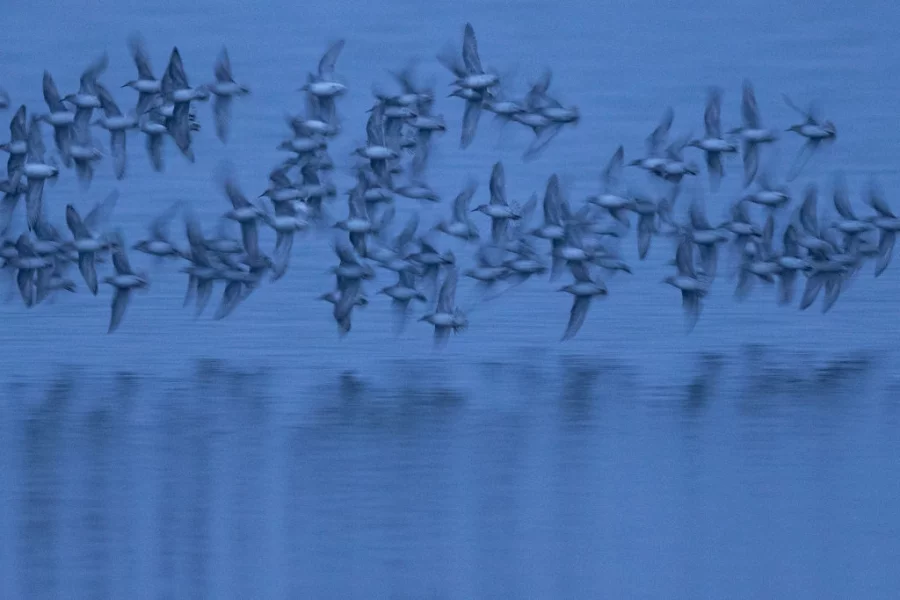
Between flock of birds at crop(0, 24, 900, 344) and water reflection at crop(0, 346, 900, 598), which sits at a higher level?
flock of birds at crop(0, 24, 900, 344)

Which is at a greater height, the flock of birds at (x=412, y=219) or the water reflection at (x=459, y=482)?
the flock of birds at (x=412, y=219)

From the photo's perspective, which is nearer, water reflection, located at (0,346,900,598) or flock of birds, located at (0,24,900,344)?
water reflection, located at (0,346,900,598)

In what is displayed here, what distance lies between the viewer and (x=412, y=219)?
29.2 ft

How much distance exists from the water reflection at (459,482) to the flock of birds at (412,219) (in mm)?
462

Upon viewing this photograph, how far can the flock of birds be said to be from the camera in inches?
349

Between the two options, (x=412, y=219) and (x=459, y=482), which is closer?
(x=459, y=482)

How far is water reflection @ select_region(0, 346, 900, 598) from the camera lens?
6395 millimetres

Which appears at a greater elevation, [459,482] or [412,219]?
[412,219]

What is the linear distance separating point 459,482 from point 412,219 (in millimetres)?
1983

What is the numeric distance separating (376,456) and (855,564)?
199 centimetres

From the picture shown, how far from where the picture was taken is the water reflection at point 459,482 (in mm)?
6395

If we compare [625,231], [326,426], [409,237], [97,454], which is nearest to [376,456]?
[326,426]

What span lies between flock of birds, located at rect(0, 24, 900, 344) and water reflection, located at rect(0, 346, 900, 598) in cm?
46

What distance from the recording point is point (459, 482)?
7.24 m
